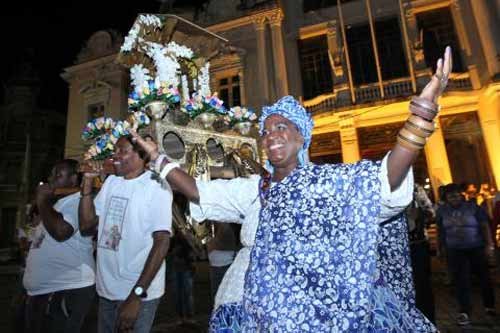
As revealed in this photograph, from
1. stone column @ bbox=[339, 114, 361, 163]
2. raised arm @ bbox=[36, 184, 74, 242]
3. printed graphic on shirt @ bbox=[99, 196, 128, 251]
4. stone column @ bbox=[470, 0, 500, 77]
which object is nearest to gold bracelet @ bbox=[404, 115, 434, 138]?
printed graphic on shirt @ bbox=[99, 196, 128, 251]

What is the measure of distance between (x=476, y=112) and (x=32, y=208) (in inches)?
599

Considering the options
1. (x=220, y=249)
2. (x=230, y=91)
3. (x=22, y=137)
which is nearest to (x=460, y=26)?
(x=230, y=91)

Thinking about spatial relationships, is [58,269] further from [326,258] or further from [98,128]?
[326,258]

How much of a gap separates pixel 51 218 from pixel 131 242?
86cm

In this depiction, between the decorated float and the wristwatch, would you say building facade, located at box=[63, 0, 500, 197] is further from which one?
the wristwatch

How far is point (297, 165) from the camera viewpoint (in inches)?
75.2

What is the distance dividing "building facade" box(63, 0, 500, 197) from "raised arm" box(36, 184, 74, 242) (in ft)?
40.0

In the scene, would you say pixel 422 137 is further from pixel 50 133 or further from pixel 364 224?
pixel 50 133

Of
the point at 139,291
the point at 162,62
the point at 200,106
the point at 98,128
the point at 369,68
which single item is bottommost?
the point at 139,291

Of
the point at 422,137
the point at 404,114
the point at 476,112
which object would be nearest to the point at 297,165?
the point at 422,137

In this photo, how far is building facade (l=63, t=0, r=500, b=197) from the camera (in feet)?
42.1

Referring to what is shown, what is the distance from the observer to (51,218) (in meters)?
2.79

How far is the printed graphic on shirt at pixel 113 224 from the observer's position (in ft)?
8.40

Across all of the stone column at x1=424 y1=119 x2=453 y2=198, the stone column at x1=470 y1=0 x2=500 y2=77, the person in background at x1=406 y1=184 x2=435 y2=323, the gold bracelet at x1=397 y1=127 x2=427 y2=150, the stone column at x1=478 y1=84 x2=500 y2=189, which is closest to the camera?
the gold bracelet at x1=397 y1=127 x2=427 y2=150
